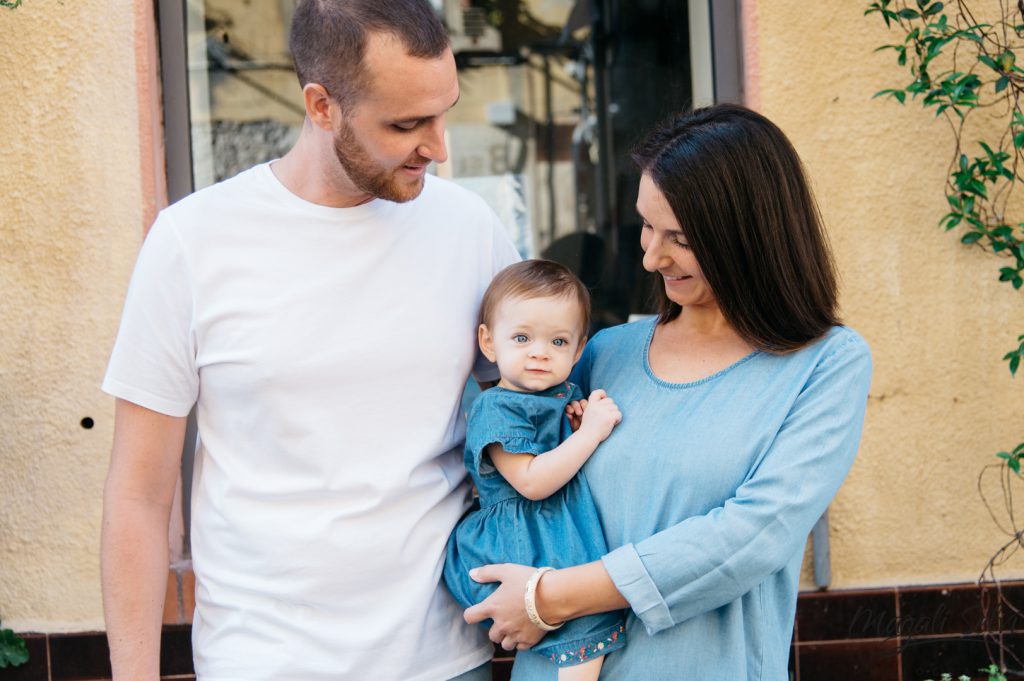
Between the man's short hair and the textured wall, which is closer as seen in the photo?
the man's short hair

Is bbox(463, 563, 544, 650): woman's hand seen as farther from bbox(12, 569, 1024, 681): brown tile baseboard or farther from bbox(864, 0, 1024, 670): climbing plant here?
bbox(864, 0, 1024, 670): climbing plant

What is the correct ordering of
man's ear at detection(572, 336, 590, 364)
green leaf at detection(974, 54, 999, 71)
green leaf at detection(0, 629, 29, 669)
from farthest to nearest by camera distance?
green leaf at detection(0, 629, 29, 669), green leaf at detection(974, 54, 999, 71), man's ear at detection(572, 336, 590, 364)

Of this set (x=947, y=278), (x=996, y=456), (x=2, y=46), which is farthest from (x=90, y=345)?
(x=996, y=456)

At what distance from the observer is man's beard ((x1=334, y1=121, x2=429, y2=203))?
181cm

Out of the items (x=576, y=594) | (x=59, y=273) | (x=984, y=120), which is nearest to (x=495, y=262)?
(x=576, y=594)

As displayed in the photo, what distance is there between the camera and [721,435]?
1800mm

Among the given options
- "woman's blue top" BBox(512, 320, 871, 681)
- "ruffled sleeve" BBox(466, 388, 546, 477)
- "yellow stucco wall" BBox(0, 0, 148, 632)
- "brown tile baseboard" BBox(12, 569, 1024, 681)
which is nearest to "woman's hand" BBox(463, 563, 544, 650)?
"woman's blue top" BBox(512, 320, 871, 681)

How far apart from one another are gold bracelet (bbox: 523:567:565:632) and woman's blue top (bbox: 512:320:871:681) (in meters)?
0.13

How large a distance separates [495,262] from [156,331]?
0.72m

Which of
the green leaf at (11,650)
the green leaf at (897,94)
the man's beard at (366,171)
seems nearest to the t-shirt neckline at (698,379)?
the man's beard at (366,171)

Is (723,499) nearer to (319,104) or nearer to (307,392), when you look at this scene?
(307,392)

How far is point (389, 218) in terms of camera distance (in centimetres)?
193

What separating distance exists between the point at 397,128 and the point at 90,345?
1.91m

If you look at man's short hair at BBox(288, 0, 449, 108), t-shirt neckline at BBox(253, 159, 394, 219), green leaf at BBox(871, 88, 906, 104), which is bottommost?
t-shirt neckline at BBox(253, 159, 394, 219)
